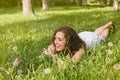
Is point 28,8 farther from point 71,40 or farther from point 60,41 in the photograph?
point 60,41

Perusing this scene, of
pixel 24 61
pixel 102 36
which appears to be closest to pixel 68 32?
pixel 24 61

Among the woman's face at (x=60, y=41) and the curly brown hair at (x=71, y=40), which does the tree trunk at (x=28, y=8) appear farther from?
the woman's face at (x=60, y=41)

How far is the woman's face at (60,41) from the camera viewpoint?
5.97 m

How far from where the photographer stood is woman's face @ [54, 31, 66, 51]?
5969 millimetres

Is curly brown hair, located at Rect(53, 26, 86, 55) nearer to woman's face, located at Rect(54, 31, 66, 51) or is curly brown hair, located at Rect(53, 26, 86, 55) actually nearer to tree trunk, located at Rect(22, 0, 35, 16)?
woman's face, located at Rect(54, 31, 66, 51)

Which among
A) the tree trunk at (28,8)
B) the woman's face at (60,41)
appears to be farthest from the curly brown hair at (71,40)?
the tree trunk at (28,8)

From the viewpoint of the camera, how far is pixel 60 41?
237 inches

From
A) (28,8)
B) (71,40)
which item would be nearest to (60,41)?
(71,40)

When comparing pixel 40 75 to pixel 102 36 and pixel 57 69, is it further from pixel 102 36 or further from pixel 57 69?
pixel 102 36

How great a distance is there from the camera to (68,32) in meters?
6.27

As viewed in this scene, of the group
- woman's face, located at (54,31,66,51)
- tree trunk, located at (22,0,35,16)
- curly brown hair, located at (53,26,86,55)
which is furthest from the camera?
tree trunk, located at (22,0,35,16)

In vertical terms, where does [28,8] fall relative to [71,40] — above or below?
below

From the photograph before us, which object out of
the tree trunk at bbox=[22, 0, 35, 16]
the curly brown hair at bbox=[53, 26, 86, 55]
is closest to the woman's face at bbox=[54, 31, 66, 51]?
the curly brown hair at bbox=[53, 26, 86, 55]

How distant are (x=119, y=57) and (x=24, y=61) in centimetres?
130
